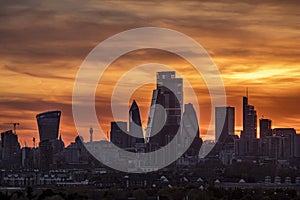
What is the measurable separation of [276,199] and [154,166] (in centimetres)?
11593

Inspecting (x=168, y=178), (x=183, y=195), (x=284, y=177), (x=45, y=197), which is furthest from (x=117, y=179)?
(x=45, y=197)

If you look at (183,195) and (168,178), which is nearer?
(183,195)

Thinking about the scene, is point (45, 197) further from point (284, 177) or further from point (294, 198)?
point (284, 177)

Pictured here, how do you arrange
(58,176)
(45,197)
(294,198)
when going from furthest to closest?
(58,176)
(294,198)
(45,197)

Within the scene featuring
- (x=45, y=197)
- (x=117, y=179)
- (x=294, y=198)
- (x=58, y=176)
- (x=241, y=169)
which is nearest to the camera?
(x=45, y=197)

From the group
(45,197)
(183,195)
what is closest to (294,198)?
(183,195)

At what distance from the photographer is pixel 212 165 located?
191000mm

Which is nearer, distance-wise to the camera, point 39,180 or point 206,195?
point 206,195

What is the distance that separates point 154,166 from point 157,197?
11477 cm

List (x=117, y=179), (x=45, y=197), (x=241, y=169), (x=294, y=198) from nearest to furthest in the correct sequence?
(x=45, y=197) → (x=294, y=198) → (x=117, y=179) → (x=241, y=169)

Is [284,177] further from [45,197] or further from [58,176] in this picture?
[45,197]

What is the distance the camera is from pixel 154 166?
198 m

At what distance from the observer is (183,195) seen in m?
85.6

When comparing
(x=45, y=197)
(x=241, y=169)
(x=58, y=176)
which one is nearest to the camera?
(x=45, y=197)
